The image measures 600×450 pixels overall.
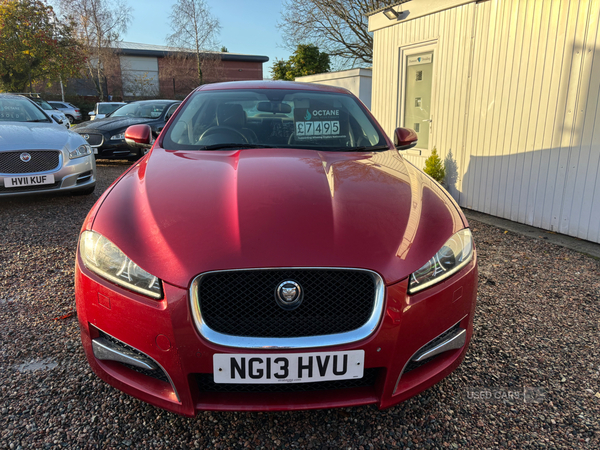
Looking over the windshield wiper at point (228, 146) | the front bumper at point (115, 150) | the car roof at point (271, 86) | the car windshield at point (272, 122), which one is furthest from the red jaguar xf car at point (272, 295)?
the front bumper at point (115, 150)

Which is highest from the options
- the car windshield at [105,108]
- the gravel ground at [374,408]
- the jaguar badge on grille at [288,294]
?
the car windshield at [105,108]

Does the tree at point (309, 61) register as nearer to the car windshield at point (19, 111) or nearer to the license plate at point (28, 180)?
the car windshield at point (19, 111)

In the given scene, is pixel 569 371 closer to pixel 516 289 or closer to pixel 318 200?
pixel 516 289

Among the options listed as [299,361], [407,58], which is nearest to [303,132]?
[299,361]

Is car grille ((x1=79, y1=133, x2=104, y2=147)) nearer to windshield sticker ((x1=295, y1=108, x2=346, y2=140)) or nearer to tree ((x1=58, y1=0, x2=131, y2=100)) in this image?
windshield sticker ((x1=295, y1=108, x2=346, y2=140))

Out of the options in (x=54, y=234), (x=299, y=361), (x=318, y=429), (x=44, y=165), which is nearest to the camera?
(x=299, y=361)

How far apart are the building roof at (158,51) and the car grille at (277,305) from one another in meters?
40.4

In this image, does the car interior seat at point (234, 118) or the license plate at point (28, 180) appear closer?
the car interior seat at point (234, 118)

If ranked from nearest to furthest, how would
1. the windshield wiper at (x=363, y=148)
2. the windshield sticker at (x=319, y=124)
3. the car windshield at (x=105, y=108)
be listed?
the windshield wiper at (x=363, y=148), the windshield sticker at (x=319, y=124), the car windshield at (x=105, y=108)

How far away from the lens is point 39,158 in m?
5.42

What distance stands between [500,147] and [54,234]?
5.33 m

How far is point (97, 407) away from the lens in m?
1.99

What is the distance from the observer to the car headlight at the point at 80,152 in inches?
225

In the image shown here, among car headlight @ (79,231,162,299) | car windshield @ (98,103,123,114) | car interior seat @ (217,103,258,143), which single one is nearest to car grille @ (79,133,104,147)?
car interior seat @ (217,103,258,143)
